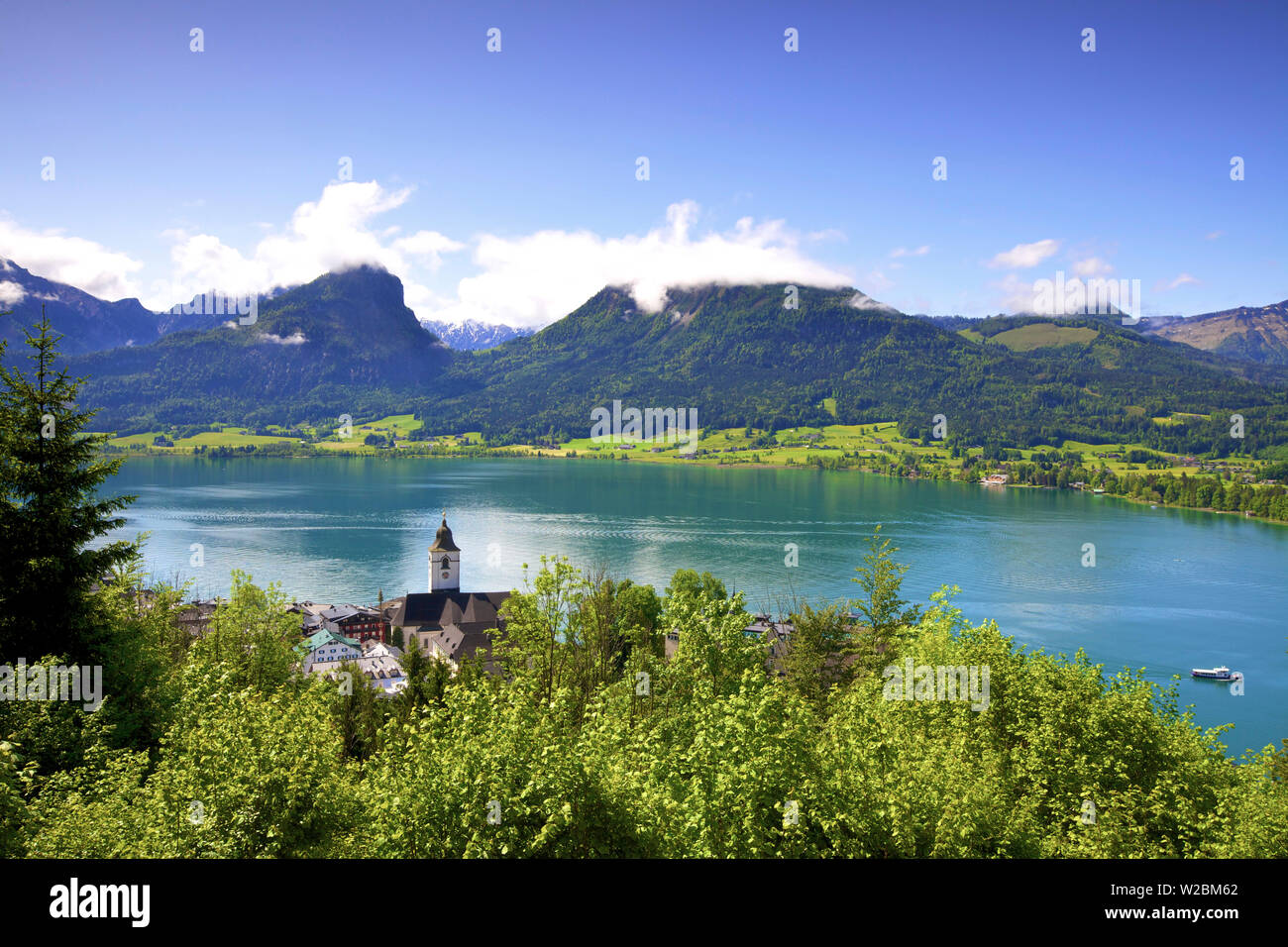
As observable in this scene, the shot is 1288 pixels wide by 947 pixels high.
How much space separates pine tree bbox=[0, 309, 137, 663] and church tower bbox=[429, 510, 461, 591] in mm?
42484

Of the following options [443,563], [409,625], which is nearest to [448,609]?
[409,625]

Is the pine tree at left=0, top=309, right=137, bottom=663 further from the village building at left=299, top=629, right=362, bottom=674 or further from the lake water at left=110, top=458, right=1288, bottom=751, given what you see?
the lake water at left=110, top=458, right=1288, bottom=751

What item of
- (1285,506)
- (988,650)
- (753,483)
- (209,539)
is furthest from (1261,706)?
(753,483)

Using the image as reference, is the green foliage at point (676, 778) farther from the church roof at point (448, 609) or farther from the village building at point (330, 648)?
the village building at point (330, 648)

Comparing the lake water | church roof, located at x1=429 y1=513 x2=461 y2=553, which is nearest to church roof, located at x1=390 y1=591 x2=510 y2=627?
church roof, located at x1=429 y1=513 x2=461 y2=553

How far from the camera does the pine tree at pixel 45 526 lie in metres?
15.2

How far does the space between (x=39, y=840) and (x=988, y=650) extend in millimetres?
20378

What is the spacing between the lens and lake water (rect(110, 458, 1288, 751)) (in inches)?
2420

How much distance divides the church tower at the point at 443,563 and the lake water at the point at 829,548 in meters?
14.7

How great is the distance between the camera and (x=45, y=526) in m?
15.4

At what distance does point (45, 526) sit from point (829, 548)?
285 feet

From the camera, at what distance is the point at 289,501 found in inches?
5468

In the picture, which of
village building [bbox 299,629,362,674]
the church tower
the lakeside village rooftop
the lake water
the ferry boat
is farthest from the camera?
the lake water

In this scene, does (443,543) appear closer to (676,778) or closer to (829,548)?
(676,778)
